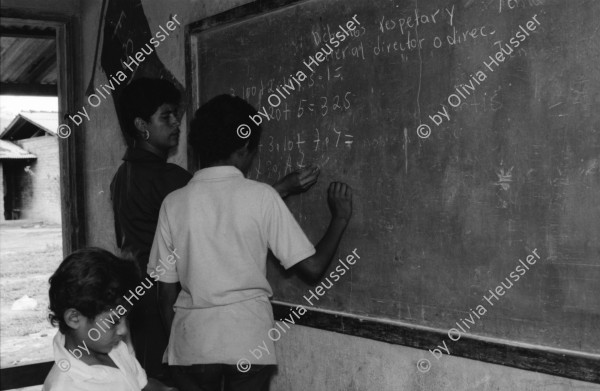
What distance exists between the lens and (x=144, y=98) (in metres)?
2.75

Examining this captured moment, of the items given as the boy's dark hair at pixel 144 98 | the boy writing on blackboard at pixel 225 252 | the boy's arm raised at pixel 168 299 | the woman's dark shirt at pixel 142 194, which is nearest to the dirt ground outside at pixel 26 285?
the woman's dark shirt at pixel 142 194

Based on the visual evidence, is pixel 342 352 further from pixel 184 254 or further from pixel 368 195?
pixel 184 254

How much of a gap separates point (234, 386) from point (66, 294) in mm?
630

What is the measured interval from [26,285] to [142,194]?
813 centimetres

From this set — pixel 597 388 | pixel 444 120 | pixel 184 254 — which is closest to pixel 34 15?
pixel 184 254

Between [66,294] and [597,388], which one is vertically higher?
[66,294]

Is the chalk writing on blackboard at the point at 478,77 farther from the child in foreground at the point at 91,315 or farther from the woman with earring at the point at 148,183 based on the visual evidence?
the child in foreground at the point at 91,315

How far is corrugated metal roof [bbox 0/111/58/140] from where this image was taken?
15624 mm

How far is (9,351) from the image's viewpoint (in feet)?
20.4

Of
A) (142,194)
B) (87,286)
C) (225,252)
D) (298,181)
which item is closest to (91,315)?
(87,286)

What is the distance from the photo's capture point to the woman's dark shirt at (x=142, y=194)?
2590mm

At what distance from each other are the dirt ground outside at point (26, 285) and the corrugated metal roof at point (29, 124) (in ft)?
7.74

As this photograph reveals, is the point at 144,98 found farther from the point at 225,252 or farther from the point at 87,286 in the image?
the point at 87,286

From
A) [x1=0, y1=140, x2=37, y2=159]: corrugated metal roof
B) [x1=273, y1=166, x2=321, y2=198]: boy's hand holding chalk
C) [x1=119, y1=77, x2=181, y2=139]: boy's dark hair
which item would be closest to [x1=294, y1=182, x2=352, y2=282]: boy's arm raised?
[x1=273, y1=166, x2=321, y2=198]: boy's hand holding chalk
